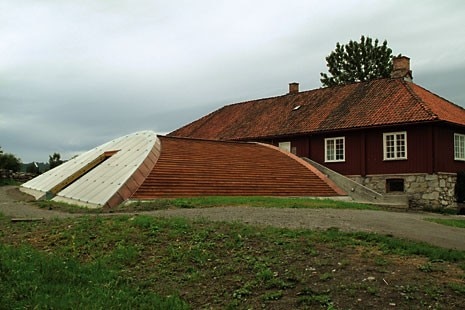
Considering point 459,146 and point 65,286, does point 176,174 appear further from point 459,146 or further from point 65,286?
point 459,146

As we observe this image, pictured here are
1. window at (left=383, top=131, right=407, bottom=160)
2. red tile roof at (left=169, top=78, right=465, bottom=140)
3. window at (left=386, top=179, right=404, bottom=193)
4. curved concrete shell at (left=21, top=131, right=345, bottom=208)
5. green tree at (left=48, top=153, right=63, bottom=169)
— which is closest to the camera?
curved concrete shell at (left=21, top=131, right=345, bottom=208)

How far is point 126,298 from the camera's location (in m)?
6.65

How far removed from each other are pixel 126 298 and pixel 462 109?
29.4m

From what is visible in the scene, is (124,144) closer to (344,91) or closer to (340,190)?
(340,190)

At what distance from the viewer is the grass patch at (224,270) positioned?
632 centimetres

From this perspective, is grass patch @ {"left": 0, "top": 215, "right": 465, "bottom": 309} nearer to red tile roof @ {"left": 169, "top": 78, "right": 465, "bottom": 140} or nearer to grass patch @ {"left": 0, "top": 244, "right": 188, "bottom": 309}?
grass patch @ {"left": 0, "top": 244, "right": 188, "bottom": 309}

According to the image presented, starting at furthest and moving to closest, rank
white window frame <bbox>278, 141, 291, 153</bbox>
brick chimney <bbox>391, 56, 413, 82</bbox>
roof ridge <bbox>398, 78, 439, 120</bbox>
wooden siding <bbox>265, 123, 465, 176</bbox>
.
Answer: white window frame <bbox>278, 141, 291, 153</bbox>, brick chimney <bbox>391, 56, 413, 82</bbox>, wooden siding <bbox>265, 123, 465, 176</bbox>, roof ridge <bbox>398, 78, 439, 120</bbox>

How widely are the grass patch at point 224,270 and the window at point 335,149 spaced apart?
1984cm

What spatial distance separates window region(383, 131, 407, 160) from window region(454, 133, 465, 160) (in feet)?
9.43

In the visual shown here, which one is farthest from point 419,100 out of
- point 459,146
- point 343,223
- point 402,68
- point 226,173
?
point 343,223

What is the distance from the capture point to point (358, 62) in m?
53.1

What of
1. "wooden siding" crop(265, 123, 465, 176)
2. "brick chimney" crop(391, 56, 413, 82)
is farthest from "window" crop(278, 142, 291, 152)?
"brick chimney" crop(391, 56, 413, 82)

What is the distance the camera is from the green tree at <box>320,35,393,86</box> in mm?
51875

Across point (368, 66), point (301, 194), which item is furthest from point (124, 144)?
point (368, 66)
